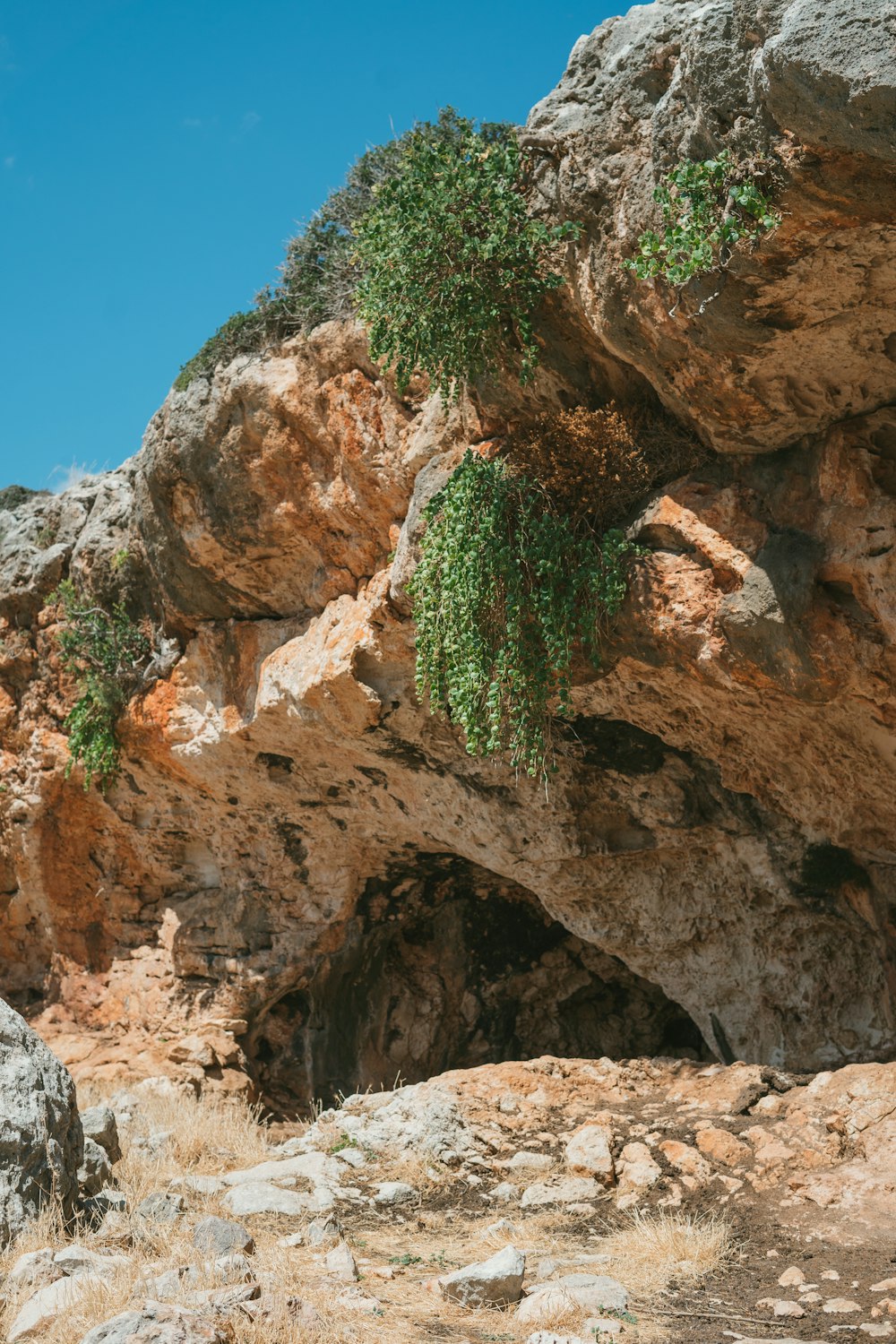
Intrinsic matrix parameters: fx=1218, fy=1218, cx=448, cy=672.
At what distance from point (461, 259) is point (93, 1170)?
4.95 meters

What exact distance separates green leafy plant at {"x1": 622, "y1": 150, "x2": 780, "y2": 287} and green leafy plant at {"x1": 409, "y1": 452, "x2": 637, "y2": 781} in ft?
5.18

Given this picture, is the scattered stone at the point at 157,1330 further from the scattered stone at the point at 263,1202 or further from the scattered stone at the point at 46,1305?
the scattered stone at the point at 263,1202

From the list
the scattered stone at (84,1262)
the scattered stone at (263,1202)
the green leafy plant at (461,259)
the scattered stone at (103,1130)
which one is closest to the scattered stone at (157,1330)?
the scattered stone at (84,1262)

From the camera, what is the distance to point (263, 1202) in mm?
5949

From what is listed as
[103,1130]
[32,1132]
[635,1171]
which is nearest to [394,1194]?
[635,1171]

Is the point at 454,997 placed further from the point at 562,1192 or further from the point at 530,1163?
the point at 562,1192

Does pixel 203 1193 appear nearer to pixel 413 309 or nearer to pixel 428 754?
pixel 428 754

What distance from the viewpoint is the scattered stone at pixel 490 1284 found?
14.9 feet

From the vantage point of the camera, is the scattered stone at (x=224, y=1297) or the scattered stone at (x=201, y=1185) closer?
the scattered stone at (x=224, y=1297)

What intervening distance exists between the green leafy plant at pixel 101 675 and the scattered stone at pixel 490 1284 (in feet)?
21.4

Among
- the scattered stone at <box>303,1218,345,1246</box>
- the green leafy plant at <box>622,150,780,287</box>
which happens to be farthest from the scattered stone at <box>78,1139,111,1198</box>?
the green leafy plant at <box>622,150,780,287</box>

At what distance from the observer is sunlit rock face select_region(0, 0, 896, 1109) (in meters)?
5.38

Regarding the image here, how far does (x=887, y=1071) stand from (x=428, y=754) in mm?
3664

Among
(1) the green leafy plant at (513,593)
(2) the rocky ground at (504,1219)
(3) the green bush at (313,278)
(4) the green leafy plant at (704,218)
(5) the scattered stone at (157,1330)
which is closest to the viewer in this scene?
(5) the scattered stone at (157,1330)
